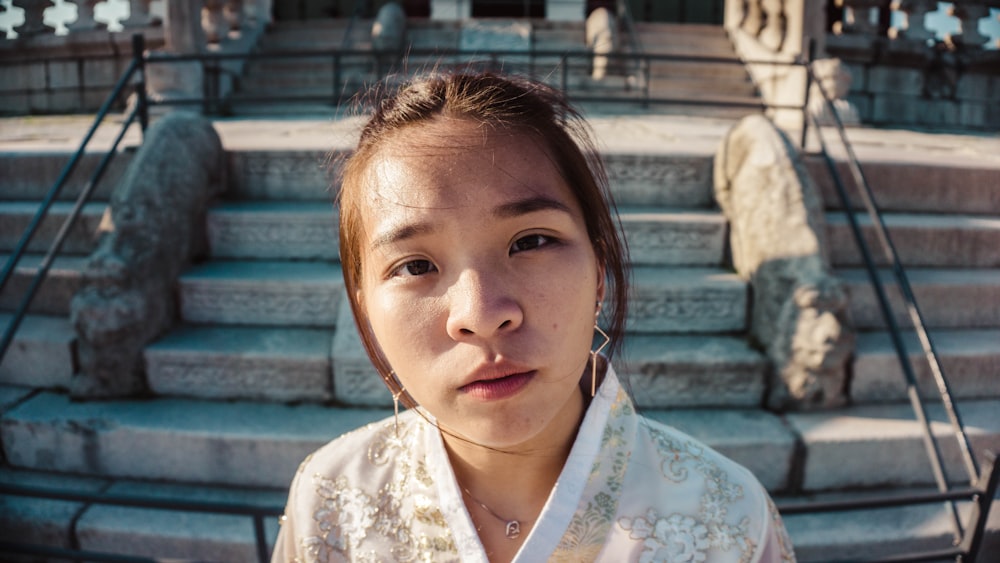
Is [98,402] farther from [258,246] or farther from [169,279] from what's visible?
[258,246]

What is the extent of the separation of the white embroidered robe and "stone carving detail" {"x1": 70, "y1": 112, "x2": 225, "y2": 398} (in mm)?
2268

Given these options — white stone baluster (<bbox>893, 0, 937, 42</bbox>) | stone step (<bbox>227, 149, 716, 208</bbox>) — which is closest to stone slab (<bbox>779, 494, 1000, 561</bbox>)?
stone step (<bbox>227, 149, 716, 208</bbox>)

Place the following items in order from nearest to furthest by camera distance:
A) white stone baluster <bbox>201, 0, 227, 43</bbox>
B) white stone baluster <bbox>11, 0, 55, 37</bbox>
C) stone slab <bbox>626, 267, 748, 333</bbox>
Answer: stone slab <bbox>626, 267, 748, 333</bbox> → white stone baluster <bbox>201, 0, 227, 43</bbox> → white stone baluster <bbox>11, 0, 55, 37</bbox>

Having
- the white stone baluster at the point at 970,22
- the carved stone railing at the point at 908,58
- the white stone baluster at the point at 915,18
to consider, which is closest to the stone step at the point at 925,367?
the carved stone railing at the point at 908,58

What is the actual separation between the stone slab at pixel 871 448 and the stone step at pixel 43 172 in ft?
14.1

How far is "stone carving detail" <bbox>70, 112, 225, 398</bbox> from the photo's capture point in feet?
9.25

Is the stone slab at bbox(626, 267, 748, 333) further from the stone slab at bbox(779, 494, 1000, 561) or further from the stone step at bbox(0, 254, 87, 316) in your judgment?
the stone step at bbox(0, 254, 87, 316)

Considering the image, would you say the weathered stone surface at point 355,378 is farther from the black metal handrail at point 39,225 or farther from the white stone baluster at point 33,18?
the white stone baluster at point 33,18

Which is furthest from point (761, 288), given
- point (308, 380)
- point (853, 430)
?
point (308, 380)

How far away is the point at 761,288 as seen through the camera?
299cm

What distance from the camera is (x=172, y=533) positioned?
2.38 m

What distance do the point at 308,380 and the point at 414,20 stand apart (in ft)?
28.1

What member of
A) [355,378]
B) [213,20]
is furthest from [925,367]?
[213,20]

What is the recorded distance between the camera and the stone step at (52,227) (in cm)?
351
